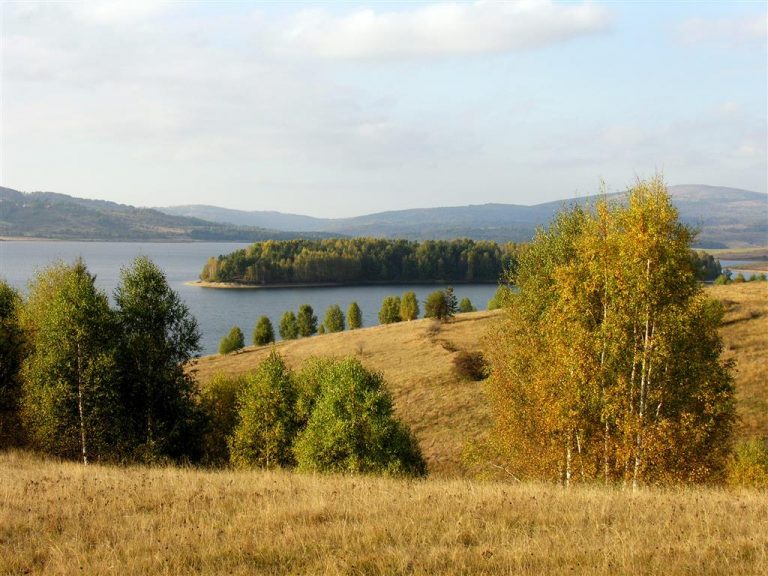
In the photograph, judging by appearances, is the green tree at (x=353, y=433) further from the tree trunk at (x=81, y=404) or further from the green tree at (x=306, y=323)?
the green tree at (x=306, y=323)

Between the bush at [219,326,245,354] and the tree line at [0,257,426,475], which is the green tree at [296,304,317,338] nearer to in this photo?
the bush at [219,326,245,354]

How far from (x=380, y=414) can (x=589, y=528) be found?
17.9m

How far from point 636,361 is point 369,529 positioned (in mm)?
10819

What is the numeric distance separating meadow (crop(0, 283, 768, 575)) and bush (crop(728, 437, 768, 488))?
14.1 m

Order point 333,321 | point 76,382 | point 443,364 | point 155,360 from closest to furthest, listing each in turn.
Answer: point 76,382
point 155,360
point 443,364
point 333,321

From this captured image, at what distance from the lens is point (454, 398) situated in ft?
149

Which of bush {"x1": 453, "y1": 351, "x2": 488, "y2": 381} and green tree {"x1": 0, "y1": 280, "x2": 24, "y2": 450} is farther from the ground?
green tree {"x1": 0, "y1": 280, "x2": 24, "y2": 450}

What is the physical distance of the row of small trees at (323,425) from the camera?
27031mm

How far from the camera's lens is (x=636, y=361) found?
687 inches

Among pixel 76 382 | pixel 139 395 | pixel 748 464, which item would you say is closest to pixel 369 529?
pixel 76 382

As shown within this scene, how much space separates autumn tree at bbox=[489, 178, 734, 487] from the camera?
1761 cm

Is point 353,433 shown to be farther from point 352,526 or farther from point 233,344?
point 233,344

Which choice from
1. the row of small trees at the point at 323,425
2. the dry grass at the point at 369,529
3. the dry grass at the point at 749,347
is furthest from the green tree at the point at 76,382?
the dry grass at the point at 749,347

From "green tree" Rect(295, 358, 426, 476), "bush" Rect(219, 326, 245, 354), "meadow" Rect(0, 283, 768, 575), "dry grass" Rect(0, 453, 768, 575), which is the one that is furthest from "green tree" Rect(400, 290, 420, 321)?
"dry grass" Rect(0, 453, 768, 575)
